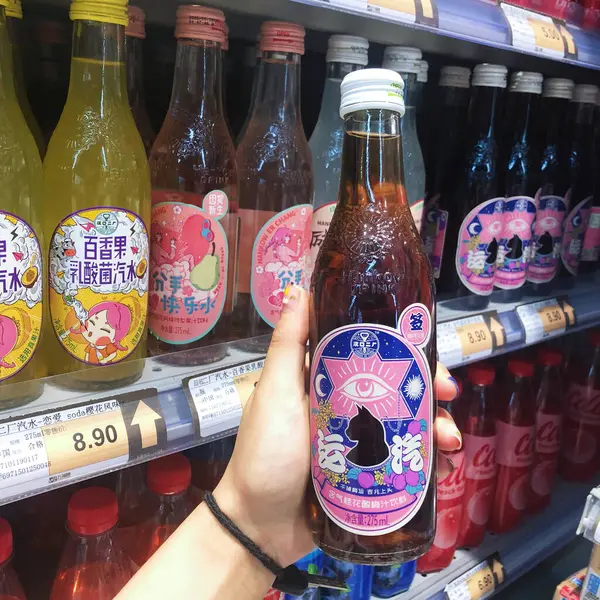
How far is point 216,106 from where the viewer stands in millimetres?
894

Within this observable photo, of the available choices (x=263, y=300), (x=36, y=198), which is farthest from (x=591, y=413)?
(x=36, y=198)

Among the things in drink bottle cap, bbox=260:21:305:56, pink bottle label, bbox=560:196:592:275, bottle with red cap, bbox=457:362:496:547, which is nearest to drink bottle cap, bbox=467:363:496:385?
bottle with red cap, bbox=457:362:496:547

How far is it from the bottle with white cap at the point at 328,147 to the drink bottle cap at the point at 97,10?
0.39 meters

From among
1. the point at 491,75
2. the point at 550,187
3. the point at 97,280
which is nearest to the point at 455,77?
the point at 491,75

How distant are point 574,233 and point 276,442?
1.12 m

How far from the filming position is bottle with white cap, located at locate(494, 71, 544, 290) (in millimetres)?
1329

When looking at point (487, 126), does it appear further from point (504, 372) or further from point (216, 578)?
point (216, 578)

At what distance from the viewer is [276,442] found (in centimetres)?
73

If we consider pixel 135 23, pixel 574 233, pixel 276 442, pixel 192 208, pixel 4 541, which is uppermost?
pixel 135 23

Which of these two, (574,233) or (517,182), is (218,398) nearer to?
(517,182)

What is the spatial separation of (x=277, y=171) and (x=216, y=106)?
0.42 feet

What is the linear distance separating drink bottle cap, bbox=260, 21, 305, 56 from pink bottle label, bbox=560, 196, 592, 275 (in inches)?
36.5

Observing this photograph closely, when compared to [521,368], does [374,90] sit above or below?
above

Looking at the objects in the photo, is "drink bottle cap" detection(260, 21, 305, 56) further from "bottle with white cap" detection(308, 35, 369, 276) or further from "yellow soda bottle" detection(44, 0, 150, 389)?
"yellow soda bottle" detection(44, 0, 150, 389)
